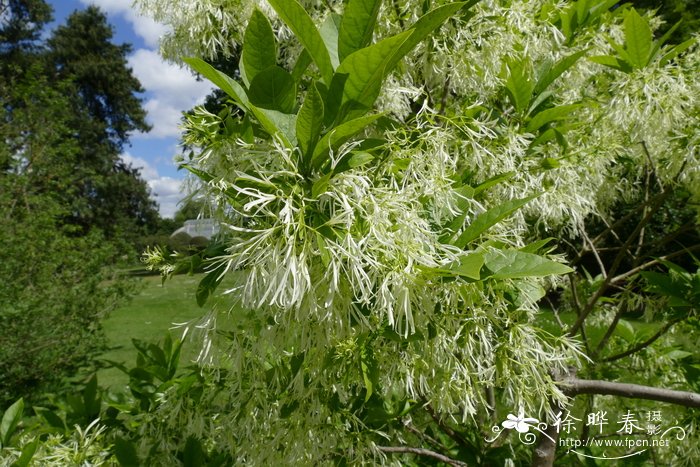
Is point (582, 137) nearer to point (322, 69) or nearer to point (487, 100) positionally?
point (487, 100)

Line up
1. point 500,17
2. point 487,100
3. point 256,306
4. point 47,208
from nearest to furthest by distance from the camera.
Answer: point 256,306, point 500,17, point 487,100, point 47,208

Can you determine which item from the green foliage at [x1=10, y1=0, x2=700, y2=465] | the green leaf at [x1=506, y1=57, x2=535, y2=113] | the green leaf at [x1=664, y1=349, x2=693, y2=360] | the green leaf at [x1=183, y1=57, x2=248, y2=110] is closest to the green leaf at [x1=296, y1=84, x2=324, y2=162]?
the green foliage at [x1=10, y1=0, x2=700, y2=465]

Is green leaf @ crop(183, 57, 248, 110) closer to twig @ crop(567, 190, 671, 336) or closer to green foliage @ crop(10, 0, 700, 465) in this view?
green foliage @ crop(10, 0, 700, 465)

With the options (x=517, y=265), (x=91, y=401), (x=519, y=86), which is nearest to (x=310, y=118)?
(x=517, y=265)

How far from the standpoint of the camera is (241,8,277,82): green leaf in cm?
73

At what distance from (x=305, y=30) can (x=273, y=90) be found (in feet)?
0.33

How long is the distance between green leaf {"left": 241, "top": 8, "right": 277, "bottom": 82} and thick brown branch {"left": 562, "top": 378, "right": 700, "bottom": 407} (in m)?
0.93

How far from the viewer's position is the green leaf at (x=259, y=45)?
73cm

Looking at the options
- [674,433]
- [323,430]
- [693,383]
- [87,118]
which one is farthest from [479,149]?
[87,118]

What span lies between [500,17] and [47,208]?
5.42 m

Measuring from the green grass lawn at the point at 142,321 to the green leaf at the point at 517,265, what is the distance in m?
4.96

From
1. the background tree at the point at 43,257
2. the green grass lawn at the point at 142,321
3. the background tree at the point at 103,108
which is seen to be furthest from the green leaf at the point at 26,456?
the background tree at the point at 103,108

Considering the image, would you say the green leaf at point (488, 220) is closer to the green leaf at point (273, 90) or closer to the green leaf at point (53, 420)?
the green leaf at point (273, 90)

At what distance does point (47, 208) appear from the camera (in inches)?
207
